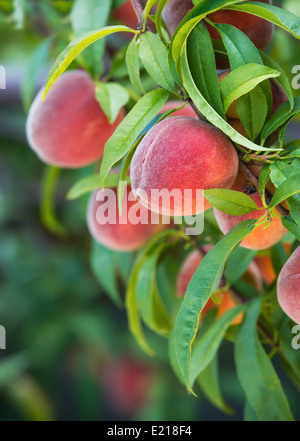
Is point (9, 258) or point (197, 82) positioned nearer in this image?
point (197, 82)

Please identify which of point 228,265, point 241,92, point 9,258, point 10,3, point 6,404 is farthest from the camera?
point 9,258

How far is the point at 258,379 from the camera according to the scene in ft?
1.72

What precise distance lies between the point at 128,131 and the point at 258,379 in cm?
26

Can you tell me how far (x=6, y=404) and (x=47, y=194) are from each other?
0.73 m

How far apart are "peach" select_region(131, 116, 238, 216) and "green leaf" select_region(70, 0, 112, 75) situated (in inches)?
10.5

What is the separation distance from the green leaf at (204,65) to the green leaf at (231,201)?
0.06 metres

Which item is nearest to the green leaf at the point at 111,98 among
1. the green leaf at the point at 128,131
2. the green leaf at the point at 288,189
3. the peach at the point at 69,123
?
the peach at the point at 69,123

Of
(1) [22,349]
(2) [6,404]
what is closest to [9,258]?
(1) [22,349]

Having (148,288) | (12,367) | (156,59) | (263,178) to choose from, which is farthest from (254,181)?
(12,367)

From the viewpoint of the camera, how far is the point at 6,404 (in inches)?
54.9

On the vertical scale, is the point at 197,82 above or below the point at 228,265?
above

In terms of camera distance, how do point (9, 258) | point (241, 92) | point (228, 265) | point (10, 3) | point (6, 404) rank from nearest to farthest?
point (241, 92)
point (228, 265)
point (10, 3)
point (6, 404)
point (9, 258)

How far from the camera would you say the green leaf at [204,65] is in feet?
1.43
